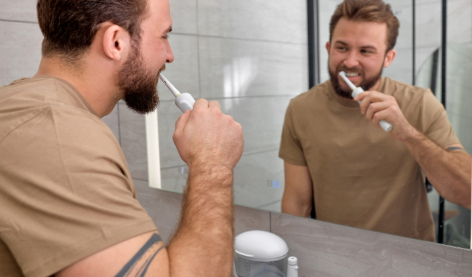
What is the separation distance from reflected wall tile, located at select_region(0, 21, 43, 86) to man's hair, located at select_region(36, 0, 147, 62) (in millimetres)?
672

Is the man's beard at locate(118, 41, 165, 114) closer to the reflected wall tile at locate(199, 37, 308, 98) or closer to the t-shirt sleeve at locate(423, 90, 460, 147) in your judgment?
the reflected wall tile at locate(199, 37, 308, 98)

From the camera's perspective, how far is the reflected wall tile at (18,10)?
3.85 ft

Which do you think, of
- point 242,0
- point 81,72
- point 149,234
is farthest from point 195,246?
point 242,0

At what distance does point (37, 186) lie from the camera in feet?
1.41

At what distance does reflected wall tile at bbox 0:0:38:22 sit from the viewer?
1175 millimetres

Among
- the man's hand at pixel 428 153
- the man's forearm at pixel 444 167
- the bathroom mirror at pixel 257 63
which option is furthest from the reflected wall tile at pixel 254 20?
the man's forearm at pixel 444 167

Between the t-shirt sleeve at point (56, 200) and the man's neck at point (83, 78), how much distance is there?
0.16m

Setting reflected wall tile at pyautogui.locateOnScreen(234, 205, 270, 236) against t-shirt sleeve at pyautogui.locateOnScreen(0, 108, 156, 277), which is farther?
reflected wall tile at pyautogui.locateOnScreen(234, 205, 270, 236)

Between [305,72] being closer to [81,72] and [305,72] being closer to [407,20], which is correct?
[407,20]

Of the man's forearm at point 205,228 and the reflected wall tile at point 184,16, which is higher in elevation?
the reflected wall tile at point 184,16

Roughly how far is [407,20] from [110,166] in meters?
Result: 0.59

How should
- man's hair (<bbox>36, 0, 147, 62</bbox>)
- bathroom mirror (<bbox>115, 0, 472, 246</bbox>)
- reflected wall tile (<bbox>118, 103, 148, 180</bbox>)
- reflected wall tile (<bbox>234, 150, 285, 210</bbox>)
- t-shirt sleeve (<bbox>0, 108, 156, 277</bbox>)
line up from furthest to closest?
reflected wall tile (<bbox>118, 103, 148, 180</bbox>) → reflected wall tile (<bbox>234, 150, 285, 210</bbox>) → bathroom mirror (<bbox>115, 0, 472, 246</bbox>) → man's hair (<bbox>36, 0, 147, 62</bbox>) → t-shirt sleeve (<bbox>0, 108, 156, 277</bbox>)

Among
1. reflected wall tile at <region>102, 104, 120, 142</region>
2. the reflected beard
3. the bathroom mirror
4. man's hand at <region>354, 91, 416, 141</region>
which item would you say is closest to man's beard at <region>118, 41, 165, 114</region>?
the reflected beard

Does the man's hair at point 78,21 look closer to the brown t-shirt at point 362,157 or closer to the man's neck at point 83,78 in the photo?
the man's neck at point 83,78
